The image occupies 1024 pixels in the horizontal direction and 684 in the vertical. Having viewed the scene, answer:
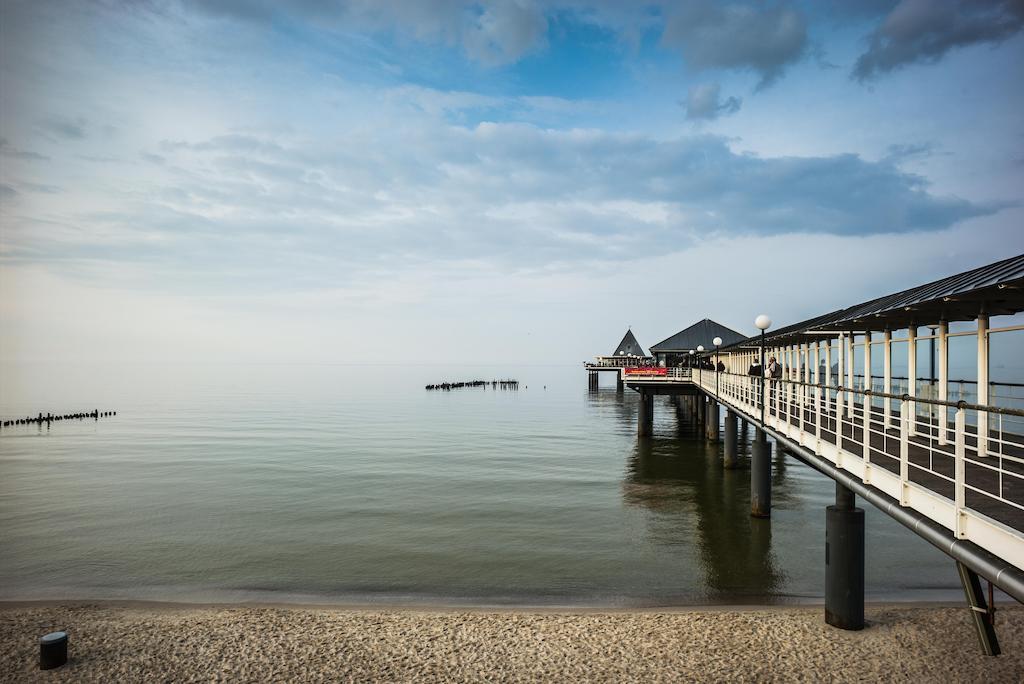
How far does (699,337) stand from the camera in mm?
53750

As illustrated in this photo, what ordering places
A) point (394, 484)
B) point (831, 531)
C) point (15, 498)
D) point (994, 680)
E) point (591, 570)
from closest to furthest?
point (994, 680), point (831, 531), point (591, 570), point (15, 498), point (394, 484)

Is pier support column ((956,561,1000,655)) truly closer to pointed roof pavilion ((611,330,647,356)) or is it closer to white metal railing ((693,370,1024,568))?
white metal railing ((693,370,1024,568))

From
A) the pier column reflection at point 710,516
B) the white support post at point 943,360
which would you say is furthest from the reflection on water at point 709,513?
the white support post at point 943,360

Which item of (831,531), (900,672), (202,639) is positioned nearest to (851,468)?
(831,531)

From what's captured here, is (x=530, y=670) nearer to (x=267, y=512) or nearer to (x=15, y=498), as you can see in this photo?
(x=267, y=512)

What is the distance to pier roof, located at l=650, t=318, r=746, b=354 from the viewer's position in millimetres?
52994

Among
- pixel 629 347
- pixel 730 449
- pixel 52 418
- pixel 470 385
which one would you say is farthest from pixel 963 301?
pixel 470 385

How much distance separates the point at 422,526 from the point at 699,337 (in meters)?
41.3

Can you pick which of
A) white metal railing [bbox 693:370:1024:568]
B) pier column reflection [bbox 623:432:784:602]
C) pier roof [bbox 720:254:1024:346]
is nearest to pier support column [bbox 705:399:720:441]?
pier column reflection [bbox 623:432:784:602]

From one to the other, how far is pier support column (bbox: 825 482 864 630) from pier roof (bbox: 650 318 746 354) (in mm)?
43722

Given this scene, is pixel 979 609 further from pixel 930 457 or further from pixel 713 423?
pixel 713 423

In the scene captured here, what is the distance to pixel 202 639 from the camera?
9.95 m

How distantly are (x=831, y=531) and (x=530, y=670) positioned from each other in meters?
4.93

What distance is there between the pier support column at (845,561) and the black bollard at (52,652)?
11257 millimetres
